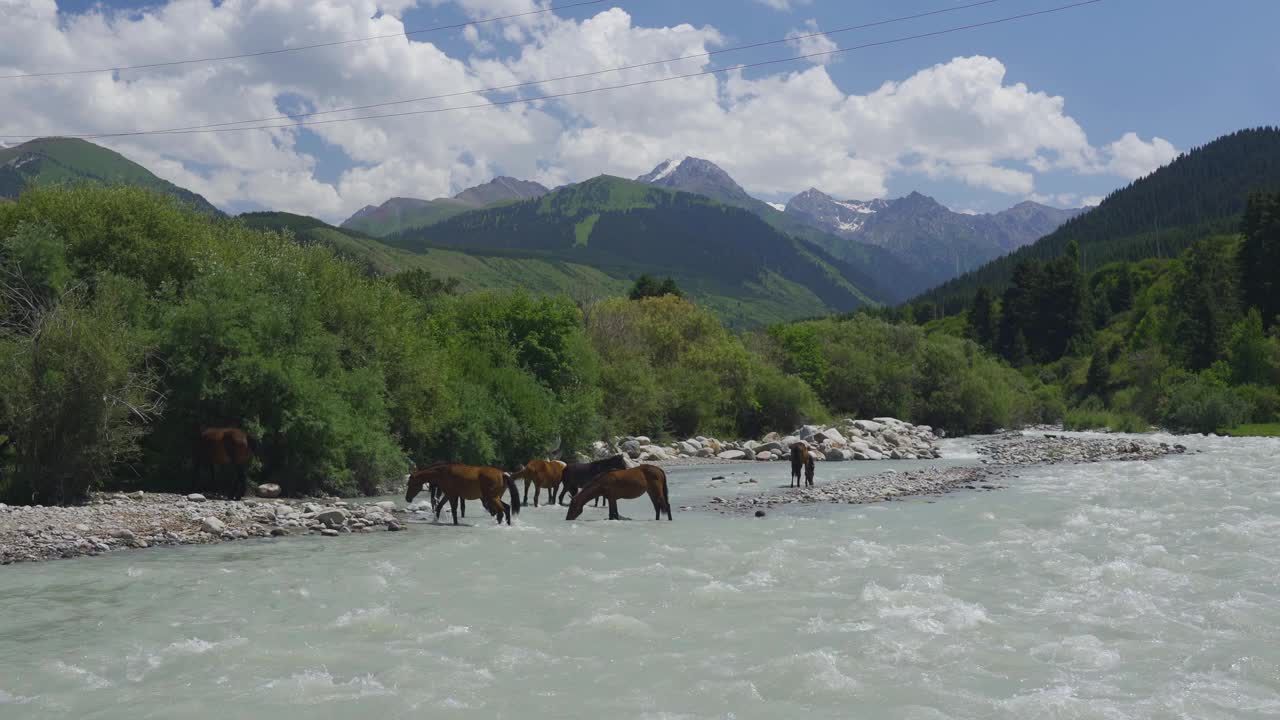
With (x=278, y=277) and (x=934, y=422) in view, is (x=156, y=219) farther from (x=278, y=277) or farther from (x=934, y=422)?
(x=934, y=422)

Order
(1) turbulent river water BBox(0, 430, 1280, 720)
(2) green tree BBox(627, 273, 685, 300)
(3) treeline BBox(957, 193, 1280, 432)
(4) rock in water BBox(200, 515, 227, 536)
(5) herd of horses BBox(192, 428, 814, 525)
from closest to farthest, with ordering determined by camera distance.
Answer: (1) turbulent river water BBox(0, 430, 1280, 720)
(4) rock in water BBox(200, 515, 227, 536)
(5) herd of horses BBox(192, 428, 814, 525)
(3) treeline BBox(957, 193, 1280, 432)
(2) green tree BBox(627, 273, 685, 300)

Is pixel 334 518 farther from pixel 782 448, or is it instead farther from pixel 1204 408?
pixel 1204 408

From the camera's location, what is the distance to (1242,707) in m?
8.16

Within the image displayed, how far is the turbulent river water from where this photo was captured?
8.31 meters

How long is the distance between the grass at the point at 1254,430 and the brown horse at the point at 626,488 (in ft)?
A: 181

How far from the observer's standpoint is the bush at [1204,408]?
206ft

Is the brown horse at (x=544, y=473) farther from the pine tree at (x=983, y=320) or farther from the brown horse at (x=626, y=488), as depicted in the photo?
the pine tree at (x=983, y=320)

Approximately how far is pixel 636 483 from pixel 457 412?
14867 mm

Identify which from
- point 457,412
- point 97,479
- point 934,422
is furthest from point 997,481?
point 934,422

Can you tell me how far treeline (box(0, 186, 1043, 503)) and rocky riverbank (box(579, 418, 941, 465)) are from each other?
A: 472 cm

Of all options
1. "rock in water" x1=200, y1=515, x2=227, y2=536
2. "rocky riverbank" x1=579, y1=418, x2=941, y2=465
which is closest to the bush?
"rocky riverbank" x1=579, y1=418, x2=941, y2=465

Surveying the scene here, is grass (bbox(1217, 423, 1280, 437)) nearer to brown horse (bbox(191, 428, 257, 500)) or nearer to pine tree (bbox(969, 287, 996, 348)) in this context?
brown horse (bbox(191, 428, 257, 500))

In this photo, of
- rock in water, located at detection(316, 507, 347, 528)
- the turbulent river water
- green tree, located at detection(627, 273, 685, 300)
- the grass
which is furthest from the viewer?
green tree, located at detection(627, 273, 685, 300)

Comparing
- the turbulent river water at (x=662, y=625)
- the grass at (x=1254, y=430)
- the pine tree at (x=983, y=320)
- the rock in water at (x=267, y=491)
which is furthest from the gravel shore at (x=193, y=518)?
the pine tree at (x=983, y=320)
